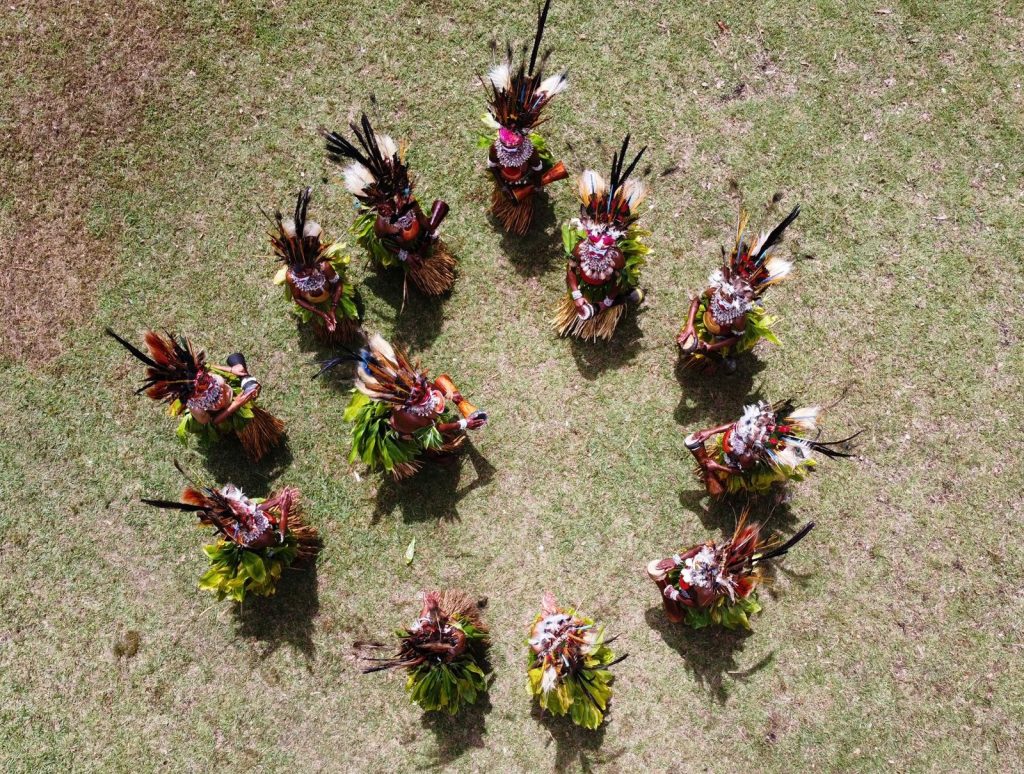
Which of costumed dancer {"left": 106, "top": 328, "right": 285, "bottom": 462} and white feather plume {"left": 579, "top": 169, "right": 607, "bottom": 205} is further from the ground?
white feather plume {"left": 579, "top": 169, "right": 607, "bottom": 205}

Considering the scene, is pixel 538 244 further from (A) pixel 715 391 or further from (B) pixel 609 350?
(A) pixel 715 391

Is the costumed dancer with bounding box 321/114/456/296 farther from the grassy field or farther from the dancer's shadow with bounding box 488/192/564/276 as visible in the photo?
the dancer's shadow with bounding box 488/192/564/276

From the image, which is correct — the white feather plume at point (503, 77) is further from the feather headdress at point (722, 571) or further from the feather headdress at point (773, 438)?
the feather headdress at point (722, 571)

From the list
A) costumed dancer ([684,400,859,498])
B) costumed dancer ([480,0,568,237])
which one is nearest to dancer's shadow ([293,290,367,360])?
costumed dancer ([480,0,568,237])

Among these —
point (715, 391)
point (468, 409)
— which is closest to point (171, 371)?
point (468, 409)

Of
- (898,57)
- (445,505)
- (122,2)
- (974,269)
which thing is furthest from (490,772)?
(122,2)

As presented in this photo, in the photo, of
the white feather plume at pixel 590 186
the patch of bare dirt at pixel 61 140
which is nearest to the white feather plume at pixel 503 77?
the white feather plume at pixel 590 186

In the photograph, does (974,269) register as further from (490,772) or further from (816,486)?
(490,772)
